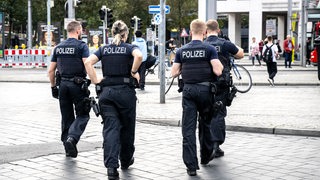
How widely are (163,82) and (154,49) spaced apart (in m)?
28.1

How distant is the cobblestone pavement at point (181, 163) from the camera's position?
7.11 m

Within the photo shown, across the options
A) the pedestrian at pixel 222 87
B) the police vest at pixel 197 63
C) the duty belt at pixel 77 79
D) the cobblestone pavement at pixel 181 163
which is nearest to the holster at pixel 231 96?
the pedestrian at pixel 222 87

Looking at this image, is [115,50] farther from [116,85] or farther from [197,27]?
[197,27]

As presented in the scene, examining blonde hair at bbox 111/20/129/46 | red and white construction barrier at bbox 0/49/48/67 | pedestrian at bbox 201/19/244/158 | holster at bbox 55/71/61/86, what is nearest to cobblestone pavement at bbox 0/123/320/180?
pedestrian at bbox 201/19/244/158

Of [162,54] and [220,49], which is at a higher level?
[220,49]

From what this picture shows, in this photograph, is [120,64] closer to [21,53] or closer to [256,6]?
[21,53]

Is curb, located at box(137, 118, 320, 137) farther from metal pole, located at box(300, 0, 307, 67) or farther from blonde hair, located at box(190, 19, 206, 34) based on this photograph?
metal pole, located at box(300, 0, 307, 67)

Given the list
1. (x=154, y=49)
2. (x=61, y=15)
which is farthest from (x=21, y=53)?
(x=61, y=15)

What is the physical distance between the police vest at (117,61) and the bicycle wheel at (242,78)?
1009 cm

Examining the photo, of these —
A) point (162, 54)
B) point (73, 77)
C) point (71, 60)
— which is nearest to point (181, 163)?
point (73, 77)

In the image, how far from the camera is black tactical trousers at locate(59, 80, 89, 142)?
8.24 m

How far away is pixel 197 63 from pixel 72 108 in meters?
2.10

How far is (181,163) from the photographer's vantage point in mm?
7871

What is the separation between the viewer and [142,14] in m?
62.2
